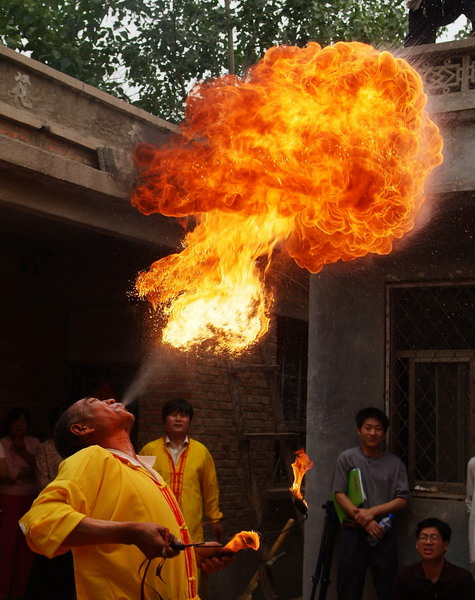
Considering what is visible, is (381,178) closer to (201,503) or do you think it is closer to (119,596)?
(201,503)

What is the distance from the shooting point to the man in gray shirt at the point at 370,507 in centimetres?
671

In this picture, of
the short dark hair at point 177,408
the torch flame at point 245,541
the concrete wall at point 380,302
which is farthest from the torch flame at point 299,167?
the torch flame at point 245,541

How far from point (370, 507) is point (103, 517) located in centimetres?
377

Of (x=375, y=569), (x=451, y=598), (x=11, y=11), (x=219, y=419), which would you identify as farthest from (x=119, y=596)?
(x=11, y=11)

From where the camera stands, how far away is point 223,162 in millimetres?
7262

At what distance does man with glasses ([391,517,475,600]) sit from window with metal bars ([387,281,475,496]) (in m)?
0.98

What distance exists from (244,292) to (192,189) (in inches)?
41.0

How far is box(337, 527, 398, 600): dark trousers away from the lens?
670 centimetres

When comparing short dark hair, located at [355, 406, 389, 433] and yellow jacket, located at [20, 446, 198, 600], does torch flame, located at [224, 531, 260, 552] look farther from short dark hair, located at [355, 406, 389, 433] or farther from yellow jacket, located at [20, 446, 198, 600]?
short dark hair, located at [355, 406, 389, 433]

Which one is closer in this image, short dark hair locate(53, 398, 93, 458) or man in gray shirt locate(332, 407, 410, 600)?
short dark hair locate(53, 398, 93, 458)

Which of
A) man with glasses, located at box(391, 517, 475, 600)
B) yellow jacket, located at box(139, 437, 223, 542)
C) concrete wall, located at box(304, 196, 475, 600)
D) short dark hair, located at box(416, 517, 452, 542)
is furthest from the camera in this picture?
concrete wall, located at box(304, 196, 475, 600)

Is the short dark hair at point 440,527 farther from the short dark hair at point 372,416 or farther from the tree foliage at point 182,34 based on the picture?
the tree foliage at point 182,34

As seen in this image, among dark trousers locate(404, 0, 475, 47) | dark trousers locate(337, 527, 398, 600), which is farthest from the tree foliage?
dark trousers locate(337, 527, 398, 600)

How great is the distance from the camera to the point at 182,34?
47.8 feet
